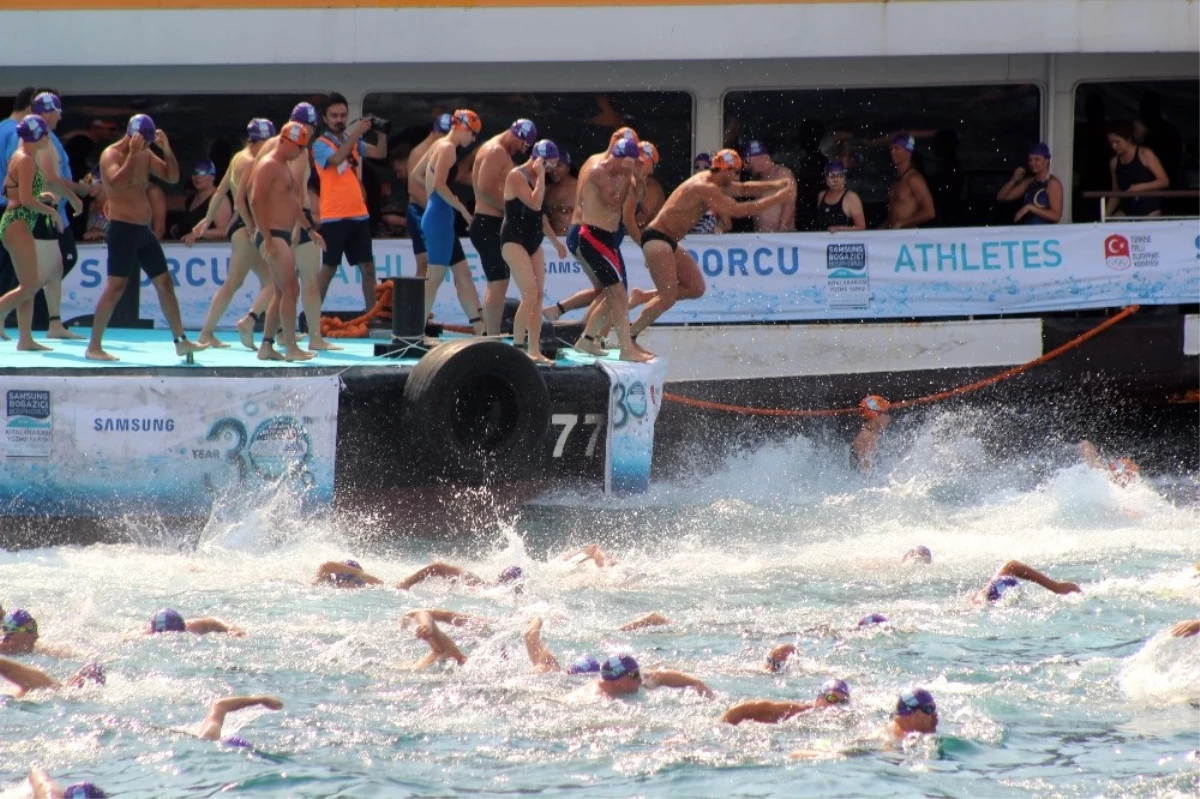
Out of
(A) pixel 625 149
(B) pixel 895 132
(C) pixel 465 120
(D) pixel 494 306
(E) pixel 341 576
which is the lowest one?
(E) pixel 341 576

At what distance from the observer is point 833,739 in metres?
7.31

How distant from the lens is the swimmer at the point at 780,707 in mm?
7523

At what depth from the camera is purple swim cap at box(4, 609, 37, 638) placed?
859cm

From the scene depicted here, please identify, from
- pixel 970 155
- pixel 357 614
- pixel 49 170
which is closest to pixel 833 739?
pixel 357 614

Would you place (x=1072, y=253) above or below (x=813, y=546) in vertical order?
above

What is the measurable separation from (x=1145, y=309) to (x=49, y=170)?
844 cm

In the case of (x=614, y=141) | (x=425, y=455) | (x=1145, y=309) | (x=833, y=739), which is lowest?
(x=833, y=739)

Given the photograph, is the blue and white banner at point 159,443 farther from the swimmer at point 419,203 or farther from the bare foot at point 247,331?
the swimmer at point 419,203

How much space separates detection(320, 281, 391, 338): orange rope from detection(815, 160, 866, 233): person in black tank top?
12.0 ft

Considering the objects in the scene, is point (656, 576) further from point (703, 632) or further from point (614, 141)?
point (614, 141)

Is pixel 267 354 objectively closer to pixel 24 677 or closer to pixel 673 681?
pixel 24 677

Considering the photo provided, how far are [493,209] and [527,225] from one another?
0.52 metres

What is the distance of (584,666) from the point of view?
8.15 m

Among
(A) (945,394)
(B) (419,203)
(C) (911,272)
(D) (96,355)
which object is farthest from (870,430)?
(D) (96,355)
